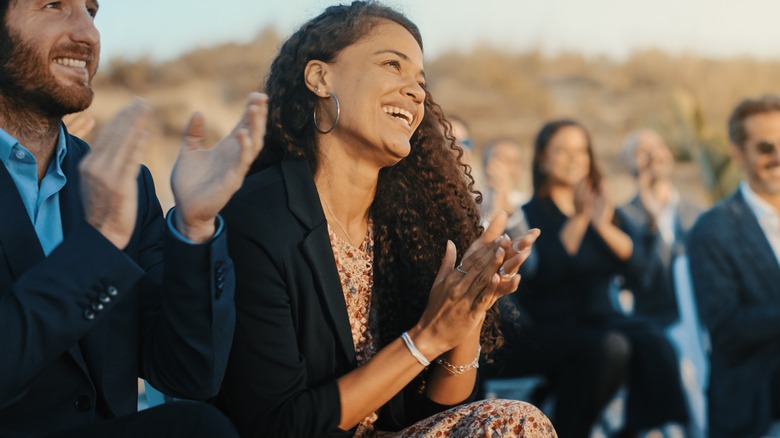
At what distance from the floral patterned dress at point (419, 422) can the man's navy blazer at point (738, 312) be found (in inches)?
91.1

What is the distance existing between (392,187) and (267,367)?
0.77m

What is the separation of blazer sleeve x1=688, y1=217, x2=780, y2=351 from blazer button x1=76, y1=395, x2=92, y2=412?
3.28 metres

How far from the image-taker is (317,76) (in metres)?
2.85

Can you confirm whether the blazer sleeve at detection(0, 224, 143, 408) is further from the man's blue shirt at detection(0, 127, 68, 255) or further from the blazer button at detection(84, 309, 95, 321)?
the man's blue shirt at detection(0, 127, 68, 255)

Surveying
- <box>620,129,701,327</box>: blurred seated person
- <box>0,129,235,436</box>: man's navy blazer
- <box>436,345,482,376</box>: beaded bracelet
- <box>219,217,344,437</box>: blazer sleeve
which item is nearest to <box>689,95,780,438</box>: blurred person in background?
<box>620,129,701,327</box>: blurred seated person

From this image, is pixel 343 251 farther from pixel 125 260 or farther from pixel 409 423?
pixel 125 260

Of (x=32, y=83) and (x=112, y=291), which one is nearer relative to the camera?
(x=112, y=291)

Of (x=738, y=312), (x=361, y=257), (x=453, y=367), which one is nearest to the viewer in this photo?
(x=453, y=367)

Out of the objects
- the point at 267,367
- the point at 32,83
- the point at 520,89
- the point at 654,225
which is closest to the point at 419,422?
the point at 267,367

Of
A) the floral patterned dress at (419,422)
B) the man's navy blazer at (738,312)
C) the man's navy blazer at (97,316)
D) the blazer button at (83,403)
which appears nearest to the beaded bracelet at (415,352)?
the floral patterned dress at (419,422)

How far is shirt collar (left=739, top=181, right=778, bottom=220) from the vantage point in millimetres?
4703

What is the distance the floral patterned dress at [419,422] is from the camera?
239 cm

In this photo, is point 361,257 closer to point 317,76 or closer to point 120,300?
point 317,76

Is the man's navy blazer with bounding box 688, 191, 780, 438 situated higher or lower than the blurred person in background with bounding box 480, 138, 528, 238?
lower
